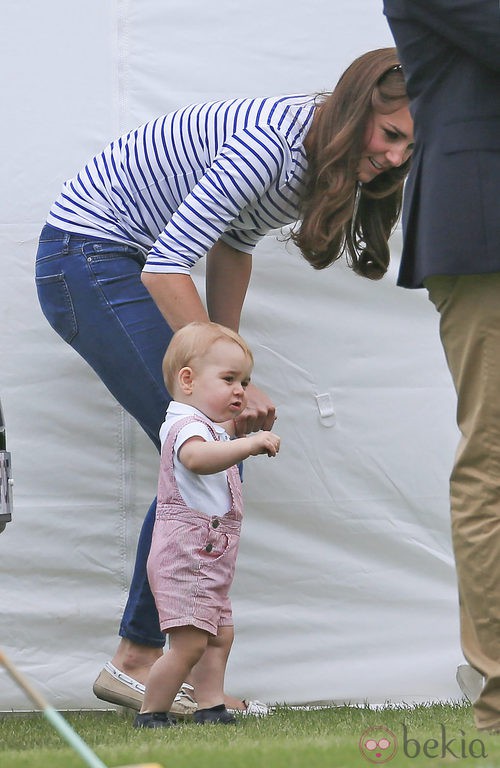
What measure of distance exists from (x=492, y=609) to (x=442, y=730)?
22 cm

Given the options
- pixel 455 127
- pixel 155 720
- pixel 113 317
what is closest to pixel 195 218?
pixel 113 317

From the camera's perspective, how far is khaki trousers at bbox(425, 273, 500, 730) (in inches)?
74.6

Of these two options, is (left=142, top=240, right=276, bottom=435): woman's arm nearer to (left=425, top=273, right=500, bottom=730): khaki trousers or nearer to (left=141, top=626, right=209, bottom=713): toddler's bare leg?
(left=141, top=626, right=209, bottom=713): toddler's bare leg

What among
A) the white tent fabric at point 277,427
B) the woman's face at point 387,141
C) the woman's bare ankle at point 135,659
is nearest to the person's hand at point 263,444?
the woman's face at point 387,141

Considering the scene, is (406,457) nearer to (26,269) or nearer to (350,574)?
(350,574)

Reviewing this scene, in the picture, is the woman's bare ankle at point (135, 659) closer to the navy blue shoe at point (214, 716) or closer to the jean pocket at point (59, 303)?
the navy blue shoe at point (214, 716)

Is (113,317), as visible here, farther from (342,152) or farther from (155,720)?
(155,720)

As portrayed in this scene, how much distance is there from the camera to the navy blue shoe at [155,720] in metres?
2.34

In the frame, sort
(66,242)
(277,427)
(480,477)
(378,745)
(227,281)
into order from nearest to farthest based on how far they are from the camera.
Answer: (378,745) < (480,477) < (66,242) < (227,281) < (277,427)

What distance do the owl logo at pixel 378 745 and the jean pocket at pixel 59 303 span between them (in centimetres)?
112

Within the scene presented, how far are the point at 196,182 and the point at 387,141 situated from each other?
433mm

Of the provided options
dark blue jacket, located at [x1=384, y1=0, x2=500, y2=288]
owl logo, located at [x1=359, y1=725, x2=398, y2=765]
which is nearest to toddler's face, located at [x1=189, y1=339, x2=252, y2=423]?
dark blue jacket, located at [x1=384, y1=0, x2=500, y2=288]

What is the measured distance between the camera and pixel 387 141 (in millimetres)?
2387

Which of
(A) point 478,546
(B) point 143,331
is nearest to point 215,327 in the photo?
(B) point 143,331
